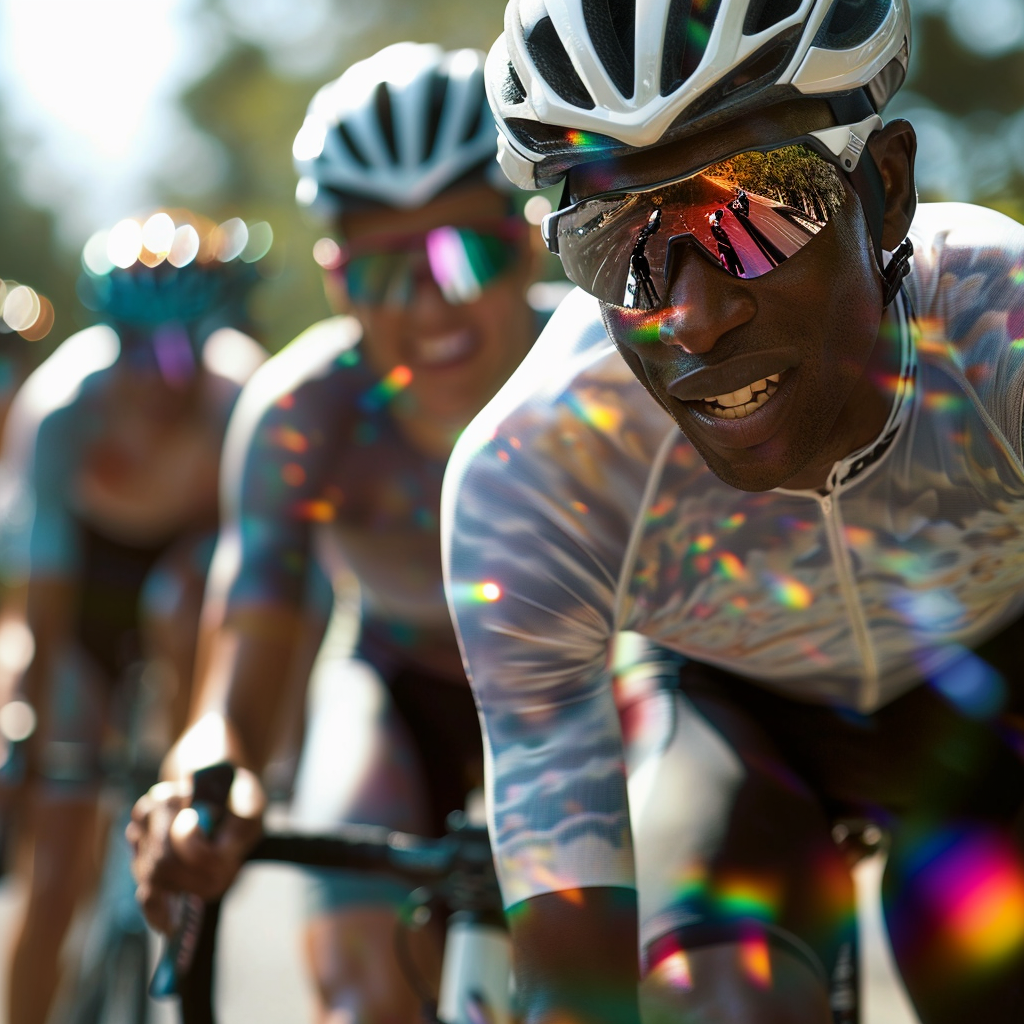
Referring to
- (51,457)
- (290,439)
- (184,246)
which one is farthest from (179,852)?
(184,246)

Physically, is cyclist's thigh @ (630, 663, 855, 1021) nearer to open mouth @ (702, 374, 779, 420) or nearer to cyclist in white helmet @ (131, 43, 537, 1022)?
open mouth @ (702, 374, 779, 420)

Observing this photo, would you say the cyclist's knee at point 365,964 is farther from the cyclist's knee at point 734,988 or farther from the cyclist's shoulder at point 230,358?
the cyclist's shoulder at point 230,358

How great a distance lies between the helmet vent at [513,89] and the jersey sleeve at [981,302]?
2.28 ft

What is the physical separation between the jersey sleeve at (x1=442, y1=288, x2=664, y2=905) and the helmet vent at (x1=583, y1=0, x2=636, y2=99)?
450mm

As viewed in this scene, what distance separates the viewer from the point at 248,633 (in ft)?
11.9

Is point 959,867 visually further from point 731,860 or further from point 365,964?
point 365,964

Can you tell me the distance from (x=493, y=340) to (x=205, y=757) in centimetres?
144

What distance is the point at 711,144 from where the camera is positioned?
213 centimetres

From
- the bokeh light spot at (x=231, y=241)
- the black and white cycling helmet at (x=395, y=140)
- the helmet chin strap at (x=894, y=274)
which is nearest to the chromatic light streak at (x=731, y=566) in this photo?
the helmet chin strap at (x=894, y=274)

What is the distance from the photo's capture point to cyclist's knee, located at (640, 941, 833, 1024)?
2.12 meters

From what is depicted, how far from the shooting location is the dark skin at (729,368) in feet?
6.93

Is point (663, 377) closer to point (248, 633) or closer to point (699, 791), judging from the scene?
point (699, 791)

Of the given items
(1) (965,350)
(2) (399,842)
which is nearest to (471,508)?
(1) (965,350)

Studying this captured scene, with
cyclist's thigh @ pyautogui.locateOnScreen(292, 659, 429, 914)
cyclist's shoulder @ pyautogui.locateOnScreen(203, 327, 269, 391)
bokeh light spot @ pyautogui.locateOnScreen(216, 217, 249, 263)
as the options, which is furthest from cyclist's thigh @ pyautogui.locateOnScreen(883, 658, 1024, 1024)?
bokeh light spot @ pyautogui.locateOnScreen(216, 217, 249, 263)
